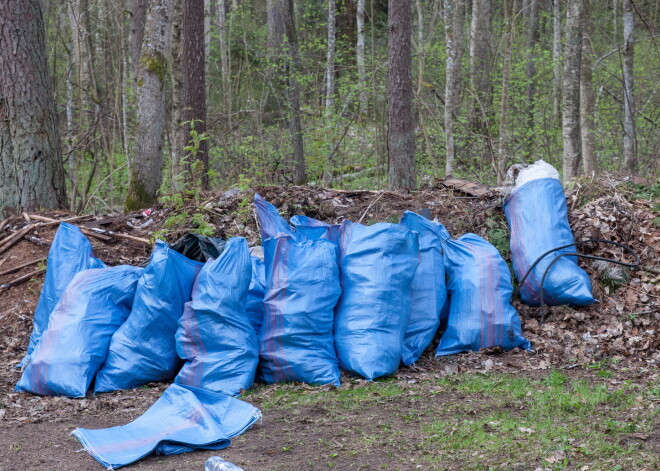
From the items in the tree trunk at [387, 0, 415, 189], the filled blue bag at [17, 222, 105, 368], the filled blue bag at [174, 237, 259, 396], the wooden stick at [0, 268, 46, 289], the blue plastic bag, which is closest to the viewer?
the filled blue bag at [174, 237, 259, 396]

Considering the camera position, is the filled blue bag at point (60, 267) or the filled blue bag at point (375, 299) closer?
the filled blue bag at point (375, 299)

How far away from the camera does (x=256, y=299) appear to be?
5.00 meters

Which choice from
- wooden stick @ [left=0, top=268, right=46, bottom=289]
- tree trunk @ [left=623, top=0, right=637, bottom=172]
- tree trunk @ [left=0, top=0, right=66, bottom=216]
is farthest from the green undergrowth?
A: tree trunk @ [left=623, top=0, right=637, bottom=172]

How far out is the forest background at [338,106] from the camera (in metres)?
8.19

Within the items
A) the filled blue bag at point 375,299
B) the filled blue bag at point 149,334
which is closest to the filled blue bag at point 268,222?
the filled blue bag at point 375,299

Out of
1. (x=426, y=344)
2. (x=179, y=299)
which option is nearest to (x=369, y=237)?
(x=426, y=344)

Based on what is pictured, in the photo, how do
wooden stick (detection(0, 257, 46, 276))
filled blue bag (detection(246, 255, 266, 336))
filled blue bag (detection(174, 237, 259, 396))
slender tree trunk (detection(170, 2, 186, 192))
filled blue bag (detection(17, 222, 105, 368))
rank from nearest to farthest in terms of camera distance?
filled blue bag (detection(174, 237, 259, 396)), filled blue bag (detection(246, 255, 266, 336)), filled blue bag (detection(17, 222, 105, 368)), wooden stick (detection(0, 257, 46, 276)), slender tree trunk (detection(170, 2, 186, 192))

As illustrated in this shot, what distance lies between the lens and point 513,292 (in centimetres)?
571

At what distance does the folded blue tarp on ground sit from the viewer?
337cm

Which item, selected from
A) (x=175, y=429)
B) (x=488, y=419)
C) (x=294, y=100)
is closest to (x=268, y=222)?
(x=175, y=429)

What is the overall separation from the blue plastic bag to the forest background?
2.14 metres

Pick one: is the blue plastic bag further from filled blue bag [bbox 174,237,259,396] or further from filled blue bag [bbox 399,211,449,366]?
filled blue bag [bbox 174,237,259,396]

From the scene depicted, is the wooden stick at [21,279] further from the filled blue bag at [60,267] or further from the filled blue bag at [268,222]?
the filled blue bag at [268,222]

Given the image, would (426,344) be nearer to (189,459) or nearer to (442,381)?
(442,381)
